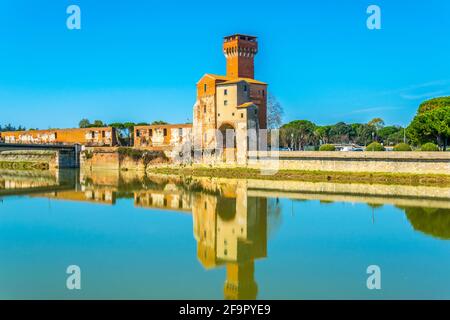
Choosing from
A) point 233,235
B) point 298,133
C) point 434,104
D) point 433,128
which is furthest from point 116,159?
point 233,235

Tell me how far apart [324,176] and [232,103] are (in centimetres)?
1266

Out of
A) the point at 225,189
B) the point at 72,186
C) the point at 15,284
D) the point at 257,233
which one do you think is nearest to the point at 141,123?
the point at 72,186

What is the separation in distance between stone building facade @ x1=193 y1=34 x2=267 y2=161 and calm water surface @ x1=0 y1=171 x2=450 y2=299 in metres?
18.6

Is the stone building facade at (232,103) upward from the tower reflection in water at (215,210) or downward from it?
upward

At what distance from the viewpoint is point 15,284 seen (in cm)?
981

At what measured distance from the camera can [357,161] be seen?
108 ft

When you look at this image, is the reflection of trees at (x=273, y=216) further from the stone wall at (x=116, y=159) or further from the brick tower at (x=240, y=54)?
the stone wall at (x=116, y=159)

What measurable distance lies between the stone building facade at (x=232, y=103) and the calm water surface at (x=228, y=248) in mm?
18644

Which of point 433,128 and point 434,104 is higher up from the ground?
point 434,104

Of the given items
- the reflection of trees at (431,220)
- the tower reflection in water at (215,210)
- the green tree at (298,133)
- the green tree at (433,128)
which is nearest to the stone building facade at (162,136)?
the tower reflection in water at (215,210)

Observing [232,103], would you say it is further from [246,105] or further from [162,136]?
[162,136]

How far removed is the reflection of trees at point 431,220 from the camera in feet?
51.2

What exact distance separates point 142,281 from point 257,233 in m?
6.43

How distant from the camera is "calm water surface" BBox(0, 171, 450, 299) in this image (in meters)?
9.68
